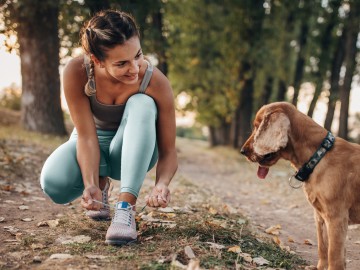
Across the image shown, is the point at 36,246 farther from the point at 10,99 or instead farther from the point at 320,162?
the point at 10,99

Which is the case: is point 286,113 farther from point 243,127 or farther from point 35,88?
point 243,127

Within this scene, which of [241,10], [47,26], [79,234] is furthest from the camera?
[241,10]

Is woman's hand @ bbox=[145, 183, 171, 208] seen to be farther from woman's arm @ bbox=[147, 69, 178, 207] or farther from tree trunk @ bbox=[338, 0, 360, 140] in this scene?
tree trunk @ bbox=[338, 0, 360, 140]

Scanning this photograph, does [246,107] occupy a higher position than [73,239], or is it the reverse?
[73,239]

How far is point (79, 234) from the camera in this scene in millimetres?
3818

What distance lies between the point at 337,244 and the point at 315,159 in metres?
0.71

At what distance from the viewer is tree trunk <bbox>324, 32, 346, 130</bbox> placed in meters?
15.9

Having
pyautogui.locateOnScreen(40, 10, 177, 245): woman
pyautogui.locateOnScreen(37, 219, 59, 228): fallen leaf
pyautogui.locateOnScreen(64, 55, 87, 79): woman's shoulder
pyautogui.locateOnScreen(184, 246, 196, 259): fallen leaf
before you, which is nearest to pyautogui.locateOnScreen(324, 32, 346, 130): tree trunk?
pyautogui.locateOnScreen(40, 10, 177, 245): woman

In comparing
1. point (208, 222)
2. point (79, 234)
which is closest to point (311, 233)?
point (208, 222)

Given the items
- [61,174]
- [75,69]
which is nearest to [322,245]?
[61,174]

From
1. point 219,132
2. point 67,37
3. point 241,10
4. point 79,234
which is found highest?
point 241,10

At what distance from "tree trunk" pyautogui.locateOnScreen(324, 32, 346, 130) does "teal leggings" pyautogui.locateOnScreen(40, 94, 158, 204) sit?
13.2m

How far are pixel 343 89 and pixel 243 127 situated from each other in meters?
5.62

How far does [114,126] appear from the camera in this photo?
163 inches
